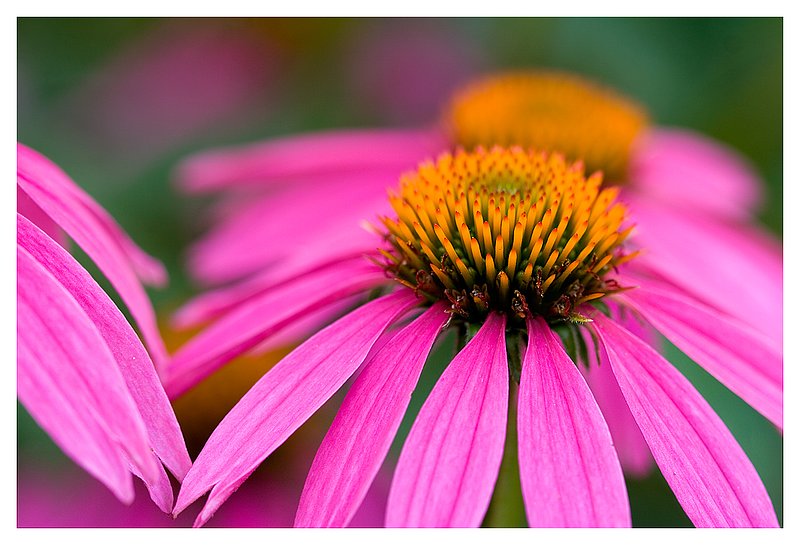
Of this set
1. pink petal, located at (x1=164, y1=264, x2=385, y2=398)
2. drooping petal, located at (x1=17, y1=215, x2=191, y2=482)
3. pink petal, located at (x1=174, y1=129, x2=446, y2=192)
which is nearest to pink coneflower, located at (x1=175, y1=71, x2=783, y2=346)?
pink petal, located at (x1=174, y1=129, x2=446, y2=192)

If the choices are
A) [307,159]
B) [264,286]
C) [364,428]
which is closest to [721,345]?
[364,428]

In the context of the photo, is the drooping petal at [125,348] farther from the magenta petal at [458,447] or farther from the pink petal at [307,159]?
the pink petal at [307,159]

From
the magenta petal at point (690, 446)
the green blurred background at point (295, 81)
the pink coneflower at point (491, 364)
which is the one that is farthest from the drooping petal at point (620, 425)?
the green blurred background at point (295, 81)

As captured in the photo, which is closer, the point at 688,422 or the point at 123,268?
the point at 688,422

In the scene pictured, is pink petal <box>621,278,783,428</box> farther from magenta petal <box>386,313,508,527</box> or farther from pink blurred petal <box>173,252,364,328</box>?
pink blurred petal <box>173,252,364,328</box>

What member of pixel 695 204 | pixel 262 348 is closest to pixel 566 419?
pixel 262 348
